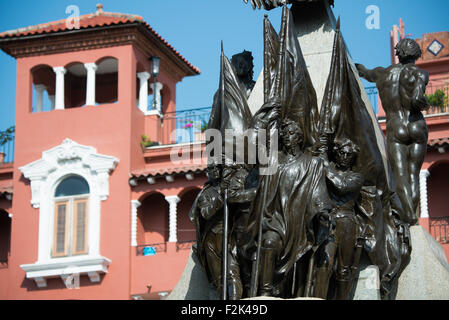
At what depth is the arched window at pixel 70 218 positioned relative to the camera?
29562 mm

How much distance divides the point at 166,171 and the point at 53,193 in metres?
3.73

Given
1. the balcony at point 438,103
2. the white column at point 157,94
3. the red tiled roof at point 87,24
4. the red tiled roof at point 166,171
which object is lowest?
the red tiled roof at point 166,171

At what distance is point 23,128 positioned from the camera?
102ft

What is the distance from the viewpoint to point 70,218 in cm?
2978

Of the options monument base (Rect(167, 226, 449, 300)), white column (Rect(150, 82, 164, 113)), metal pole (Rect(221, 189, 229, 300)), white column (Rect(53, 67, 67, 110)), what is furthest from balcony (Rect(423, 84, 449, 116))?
metal pole (Rect(221, 189, 229, 300))

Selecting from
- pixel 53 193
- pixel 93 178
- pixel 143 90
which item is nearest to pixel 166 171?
pixel 93 178

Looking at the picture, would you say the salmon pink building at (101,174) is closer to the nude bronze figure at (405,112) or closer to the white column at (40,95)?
the white column at (40,95)

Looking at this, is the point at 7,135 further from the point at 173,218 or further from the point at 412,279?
the point at 412,279

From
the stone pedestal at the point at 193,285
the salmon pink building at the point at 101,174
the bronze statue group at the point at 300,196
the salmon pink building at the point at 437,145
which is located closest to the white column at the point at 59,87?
the salmon pink building at the point at 101,174

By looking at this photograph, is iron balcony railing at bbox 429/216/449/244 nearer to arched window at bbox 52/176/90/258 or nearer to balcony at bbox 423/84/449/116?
balcony at bbox 423/84/449/116

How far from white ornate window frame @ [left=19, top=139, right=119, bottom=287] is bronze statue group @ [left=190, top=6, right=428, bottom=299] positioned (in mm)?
19560

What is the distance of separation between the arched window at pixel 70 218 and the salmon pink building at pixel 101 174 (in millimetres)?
30
